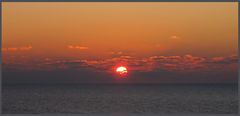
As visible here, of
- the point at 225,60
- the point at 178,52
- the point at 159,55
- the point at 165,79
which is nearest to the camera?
the point at 225,60

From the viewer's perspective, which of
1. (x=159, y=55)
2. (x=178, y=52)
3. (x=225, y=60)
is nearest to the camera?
(x=225, y=60)

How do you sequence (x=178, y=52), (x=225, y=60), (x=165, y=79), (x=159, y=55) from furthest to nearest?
(x=165, y=79) < (x=178, y=52) < (x=159, y=55) < (x=225, y=60)

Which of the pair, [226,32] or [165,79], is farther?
[165,79]

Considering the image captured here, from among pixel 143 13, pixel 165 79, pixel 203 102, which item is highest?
pixel 143 13

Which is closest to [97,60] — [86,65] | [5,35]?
[86,65]

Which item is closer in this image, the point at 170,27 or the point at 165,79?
the point at 170,27

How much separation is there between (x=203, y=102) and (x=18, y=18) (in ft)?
61.5

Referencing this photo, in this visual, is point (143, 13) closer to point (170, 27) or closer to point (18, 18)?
point (170, 27)

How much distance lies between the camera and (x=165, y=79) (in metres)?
57.2

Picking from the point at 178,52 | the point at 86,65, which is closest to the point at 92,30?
the point at 86,65

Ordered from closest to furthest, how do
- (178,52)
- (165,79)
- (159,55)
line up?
(159,55) < (178,52) < (165,79)

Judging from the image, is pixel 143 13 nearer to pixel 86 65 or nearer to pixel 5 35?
pixel 86 65

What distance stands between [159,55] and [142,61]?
98.2 inches

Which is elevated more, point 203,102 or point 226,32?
point 226,32
